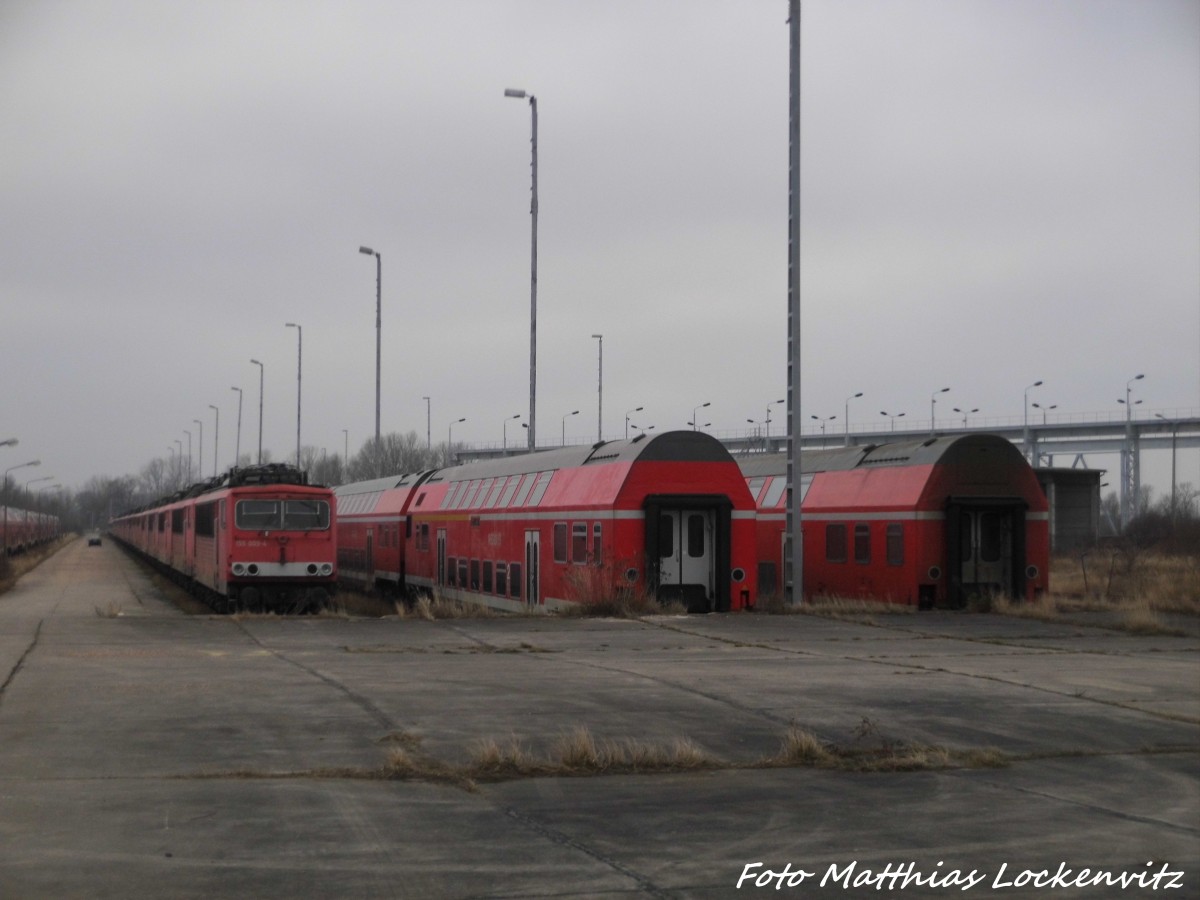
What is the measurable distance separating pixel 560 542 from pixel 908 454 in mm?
7408

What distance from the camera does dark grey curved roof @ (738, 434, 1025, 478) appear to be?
27.2m

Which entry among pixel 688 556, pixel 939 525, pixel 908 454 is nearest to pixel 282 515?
pixel 688 556

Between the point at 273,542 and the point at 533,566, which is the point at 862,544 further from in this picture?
the point at 273,542

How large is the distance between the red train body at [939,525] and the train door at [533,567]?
6.49m

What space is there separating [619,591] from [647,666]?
8.10 meters

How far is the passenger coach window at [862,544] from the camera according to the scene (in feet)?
94.0

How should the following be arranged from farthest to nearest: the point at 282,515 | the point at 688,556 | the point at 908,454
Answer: the point at 282,515 → the point at 908,454 → the point at 688,556

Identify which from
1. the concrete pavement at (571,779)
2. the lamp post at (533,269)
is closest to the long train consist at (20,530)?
the lamp post at (533,269)

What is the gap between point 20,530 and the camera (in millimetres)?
89188

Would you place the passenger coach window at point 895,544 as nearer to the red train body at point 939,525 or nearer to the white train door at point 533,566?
the red train body at point 939,525

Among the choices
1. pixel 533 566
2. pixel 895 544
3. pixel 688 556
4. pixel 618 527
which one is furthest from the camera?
pixel 533 566

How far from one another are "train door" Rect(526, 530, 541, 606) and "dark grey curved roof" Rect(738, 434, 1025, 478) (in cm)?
619

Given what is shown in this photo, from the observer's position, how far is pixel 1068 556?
232 feet

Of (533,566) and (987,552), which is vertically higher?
(987,552)
